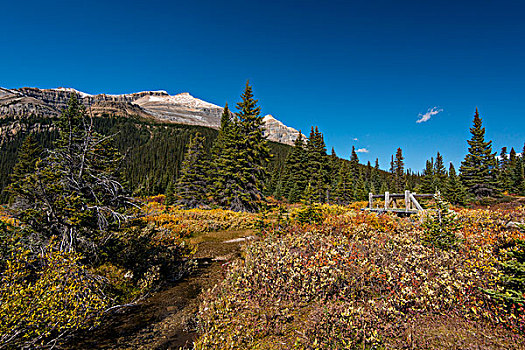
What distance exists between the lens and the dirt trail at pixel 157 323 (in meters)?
4.59

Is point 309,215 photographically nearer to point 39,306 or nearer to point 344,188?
point 39,306

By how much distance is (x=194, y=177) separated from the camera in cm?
3127

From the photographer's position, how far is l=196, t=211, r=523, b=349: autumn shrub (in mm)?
3979

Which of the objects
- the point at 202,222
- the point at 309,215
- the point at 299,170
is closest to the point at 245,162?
the point at 202,222

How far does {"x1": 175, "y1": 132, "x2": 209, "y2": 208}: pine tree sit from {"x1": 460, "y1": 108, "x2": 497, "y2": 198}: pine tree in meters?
36.8

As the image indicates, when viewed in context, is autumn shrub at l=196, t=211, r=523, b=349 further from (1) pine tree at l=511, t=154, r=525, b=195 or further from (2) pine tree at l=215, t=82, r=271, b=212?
(1) pine tree at l=511, t=154, r=525, b=195

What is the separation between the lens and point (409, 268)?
224 inches

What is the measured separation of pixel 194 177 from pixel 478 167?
39113 mm

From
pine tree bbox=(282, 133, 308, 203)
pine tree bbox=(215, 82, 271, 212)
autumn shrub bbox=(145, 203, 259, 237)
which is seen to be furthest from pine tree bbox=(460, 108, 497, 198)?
autumn shrub bbox=(145, 203, 259, 237)

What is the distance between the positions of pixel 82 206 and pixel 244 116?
2149 cm

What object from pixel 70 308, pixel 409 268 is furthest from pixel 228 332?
pixel 409 268

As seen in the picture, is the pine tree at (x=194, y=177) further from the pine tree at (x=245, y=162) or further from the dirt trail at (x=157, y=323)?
the dirt trail at (x=157, y=323)

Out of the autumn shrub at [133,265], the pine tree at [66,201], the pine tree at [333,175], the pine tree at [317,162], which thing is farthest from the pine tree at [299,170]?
the pine tree at [66,201]

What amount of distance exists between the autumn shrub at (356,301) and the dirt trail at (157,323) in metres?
0.56
